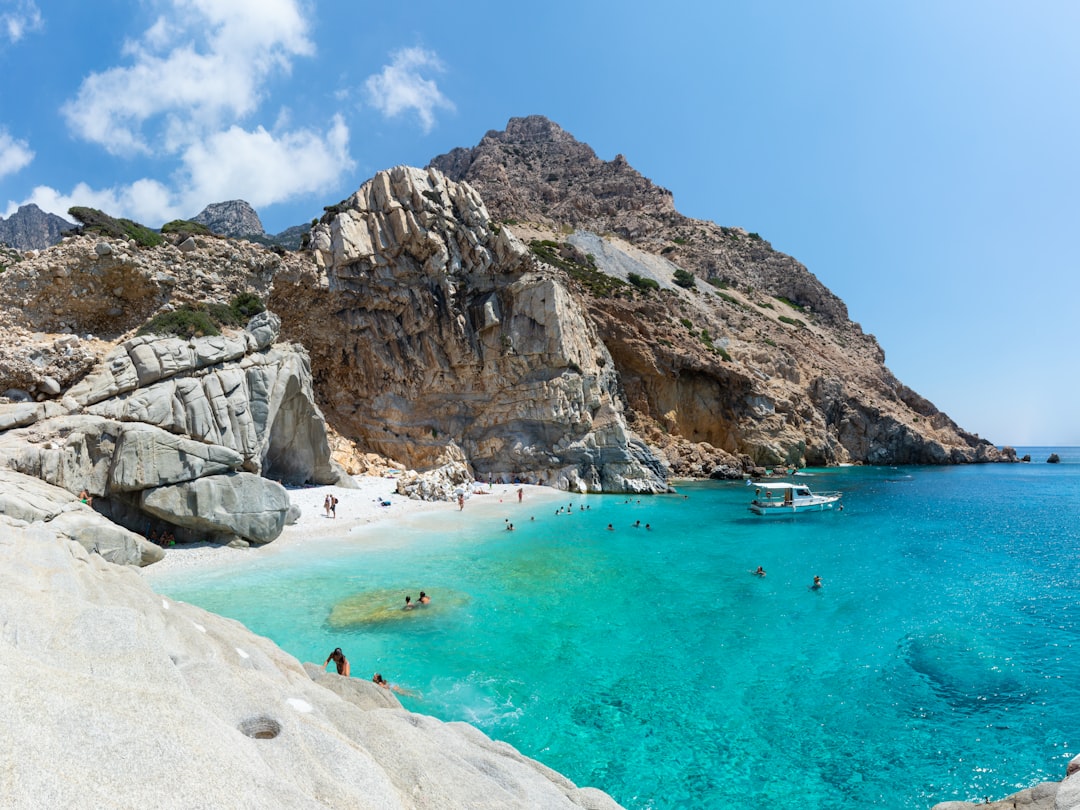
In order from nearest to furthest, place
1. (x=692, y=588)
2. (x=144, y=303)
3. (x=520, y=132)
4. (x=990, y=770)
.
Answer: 1. (x=990, y=770)
2. (x=692, y=588)
3. (x=144, y=303)
4. (x=520, y=132)

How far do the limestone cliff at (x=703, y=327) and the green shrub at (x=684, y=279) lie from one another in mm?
226

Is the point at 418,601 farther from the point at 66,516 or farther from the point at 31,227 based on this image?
the point at 31,227

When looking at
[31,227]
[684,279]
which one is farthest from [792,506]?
[31,227]

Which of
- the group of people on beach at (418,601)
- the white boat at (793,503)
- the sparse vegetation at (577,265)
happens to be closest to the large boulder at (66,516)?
the group of people on beach at (418,601)

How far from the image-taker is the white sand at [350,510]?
59.6ft

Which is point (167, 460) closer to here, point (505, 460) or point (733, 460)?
point (505, 460)

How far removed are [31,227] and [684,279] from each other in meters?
123

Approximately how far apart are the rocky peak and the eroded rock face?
247ft

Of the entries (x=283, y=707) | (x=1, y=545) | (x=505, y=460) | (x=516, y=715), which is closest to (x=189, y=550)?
(x=1, y=545)

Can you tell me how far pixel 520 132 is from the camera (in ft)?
390

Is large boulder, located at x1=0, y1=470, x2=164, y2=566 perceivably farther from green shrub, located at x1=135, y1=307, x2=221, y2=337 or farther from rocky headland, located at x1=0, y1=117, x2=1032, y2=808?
green shrub, located at x1=135, y1=307, x2=221, y2=337

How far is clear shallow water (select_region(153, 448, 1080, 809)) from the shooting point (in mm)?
8766

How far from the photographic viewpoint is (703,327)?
67062 mm

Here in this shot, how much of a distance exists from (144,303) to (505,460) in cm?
2637
